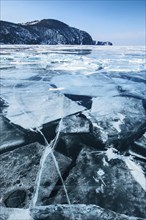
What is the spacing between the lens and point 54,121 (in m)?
2.50

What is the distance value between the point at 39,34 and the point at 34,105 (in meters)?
44.3

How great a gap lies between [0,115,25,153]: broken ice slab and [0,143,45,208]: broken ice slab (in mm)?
99

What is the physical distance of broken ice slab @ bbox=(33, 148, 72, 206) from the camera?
137 centimetres

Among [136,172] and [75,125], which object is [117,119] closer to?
[75,125]

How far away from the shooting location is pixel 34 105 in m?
3.05

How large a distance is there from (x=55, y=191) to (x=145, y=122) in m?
1.58

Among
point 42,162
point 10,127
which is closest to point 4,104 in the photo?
point 10,127

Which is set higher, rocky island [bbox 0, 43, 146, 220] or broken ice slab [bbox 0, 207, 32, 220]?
rocky island [bbox 0, 43, 146, 220]

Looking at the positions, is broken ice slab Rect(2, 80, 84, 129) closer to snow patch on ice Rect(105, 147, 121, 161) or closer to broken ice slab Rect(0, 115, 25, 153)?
broken ice slab Rect(0, 115, 25, 153)

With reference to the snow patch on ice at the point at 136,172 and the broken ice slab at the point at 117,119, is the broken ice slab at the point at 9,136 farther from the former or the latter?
the snow patch on ice at the point at 136,172

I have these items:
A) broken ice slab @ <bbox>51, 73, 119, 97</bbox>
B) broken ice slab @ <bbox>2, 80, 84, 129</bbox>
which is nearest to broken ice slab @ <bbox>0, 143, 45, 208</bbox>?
broken ice slab @ <bbox>2, 80, 84, 129</bbox>

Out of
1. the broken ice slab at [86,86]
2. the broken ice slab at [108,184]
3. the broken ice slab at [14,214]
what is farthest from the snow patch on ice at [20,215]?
the broken ice slab at [86,86]

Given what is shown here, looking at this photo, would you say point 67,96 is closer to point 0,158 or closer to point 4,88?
point 4,88

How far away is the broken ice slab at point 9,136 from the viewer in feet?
6.47
